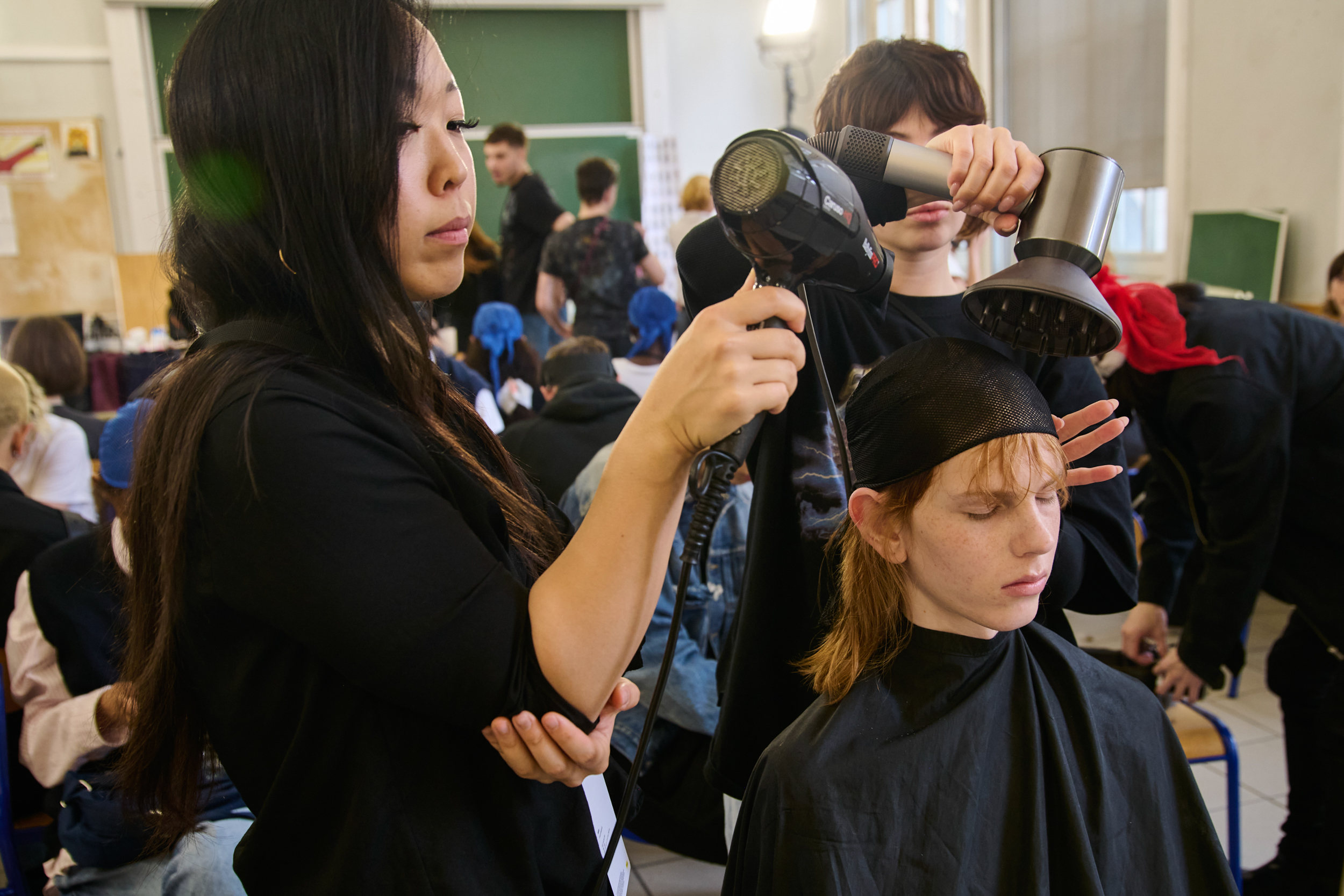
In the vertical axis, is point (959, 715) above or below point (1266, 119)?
below

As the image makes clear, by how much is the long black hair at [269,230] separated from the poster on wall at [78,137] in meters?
7.76

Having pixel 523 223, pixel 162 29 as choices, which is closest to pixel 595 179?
pixel 523 223

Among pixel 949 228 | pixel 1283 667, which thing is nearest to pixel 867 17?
pixel 1283 667

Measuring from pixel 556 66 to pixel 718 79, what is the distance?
4.61ft

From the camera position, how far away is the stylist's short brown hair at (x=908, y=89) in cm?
125

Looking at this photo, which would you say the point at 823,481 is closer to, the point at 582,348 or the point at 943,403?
the point at 943,403

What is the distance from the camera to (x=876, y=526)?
112cm

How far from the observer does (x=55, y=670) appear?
1781mm

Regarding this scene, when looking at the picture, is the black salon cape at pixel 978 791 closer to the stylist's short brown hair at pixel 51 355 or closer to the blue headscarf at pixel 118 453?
the blue headscarf at pixel 118 453

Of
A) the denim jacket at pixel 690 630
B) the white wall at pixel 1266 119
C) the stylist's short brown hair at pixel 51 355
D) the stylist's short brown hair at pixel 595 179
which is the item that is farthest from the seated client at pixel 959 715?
the stylist's short brown hair at pixel 51 355

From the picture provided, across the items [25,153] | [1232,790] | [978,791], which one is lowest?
[1232,790]

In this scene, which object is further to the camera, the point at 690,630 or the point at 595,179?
the point at 595,179

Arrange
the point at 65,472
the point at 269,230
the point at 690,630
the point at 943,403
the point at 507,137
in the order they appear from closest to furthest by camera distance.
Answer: the point at 269,230 → the point at 943,403 → the point at 690,630 → the point at 65,472 → the point at 507,137

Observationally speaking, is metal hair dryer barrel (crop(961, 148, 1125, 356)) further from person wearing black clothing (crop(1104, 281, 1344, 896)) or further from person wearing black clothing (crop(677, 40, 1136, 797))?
person wearing black clothing (crop(1104, 281, 1344, 896))
